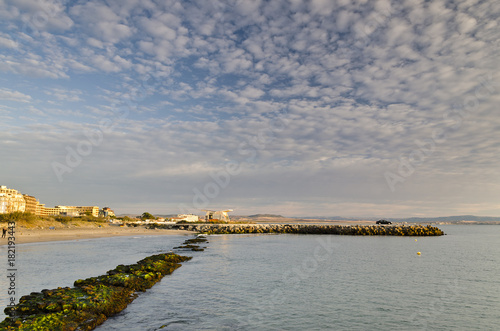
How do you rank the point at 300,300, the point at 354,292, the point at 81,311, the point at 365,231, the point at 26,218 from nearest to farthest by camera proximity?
the point at 81,311
the point at 300,300
the point at 354,292
the point at 26,218
the point at 365,231

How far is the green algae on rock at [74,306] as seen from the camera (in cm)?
1211

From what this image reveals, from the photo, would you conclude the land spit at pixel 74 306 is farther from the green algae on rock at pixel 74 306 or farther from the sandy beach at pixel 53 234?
the sandy beach at pixel 53 234

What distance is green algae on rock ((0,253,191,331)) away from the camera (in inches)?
477

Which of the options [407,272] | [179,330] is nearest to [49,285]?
[179,330]

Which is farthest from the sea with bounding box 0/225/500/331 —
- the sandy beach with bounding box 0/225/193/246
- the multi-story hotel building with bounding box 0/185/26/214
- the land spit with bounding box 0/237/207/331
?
the multi-story hotel building with bounding box 0/185/26/214

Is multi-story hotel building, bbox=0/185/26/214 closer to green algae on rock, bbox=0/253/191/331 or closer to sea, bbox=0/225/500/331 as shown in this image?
sea, bbox=0/225/500/331

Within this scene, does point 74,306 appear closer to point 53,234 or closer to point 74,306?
point 74,306

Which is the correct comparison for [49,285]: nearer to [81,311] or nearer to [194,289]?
[81,311]

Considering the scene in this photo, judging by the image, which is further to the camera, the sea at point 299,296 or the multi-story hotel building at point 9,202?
the multi-story hotel building at point 9,202

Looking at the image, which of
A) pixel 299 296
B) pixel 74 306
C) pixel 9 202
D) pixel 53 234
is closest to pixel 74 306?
pixel 74 306

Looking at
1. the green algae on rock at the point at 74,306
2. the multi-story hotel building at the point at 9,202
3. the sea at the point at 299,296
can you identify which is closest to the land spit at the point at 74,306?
the green algae on rock at the point at 74,306

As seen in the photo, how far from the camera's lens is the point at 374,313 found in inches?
612

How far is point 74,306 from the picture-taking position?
14.1 meters

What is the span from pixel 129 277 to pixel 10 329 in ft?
33.9
